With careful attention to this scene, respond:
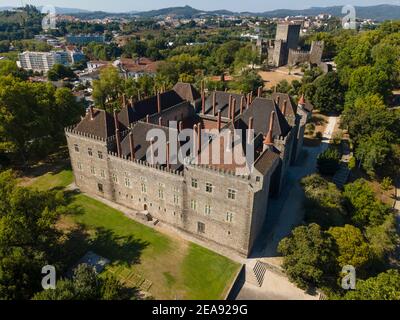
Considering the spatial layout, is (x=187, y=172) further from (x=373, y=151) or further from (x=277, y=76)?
(x=277, y=76)

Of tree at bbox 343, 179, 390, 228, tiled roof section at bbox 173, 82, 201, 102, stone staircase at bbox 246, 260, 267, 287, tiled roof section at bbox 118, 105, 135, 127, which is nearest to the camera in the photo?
stone staircase at bbox 246, 260, 267, 287

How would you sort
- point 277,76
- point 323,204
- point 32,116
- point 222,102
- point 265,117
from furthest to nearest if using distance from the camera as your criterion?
point 277,76 → point 222,102 → point 32,116 → point 265,117 → point 323,204

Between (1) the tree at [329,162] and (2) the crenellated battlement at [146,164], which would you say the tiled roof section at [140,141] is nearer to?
(2) the crenellated battlement at [146,164]

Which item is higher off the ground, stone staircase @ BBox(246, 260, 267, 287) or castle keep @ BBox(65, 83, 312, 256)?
castle keep @ BBox(65, 83, 312, 256)

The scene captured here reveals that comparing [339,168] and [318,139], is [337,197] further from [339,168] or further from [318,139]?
[318,139]

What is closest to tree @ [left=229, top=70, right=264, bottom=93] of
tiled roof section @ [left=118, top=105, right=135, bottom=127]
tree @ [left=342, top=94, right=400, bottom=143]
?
tree @ [left=342, top=94, right=400, bottom=143]

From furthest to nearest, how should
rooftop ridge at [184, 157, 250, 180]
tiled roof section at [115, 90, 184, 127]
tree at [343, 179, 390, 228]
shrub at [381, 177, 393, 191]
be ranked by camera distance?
shrub at [381, 177, 393, 191] → tiled roof section at [115, 90, 184, 127] → tree at [343, 179, 390, 228] → rooftop ridge at [184, 157, 250, 180]

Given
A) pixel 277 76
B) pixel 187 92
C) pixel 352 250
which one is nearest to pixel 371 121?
pixel 352 250

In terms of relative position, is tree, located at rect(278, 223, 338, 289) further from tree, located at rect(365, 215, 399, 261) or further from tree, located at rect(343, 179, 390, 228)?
tree, located at rect(343, 179, 390, 228)
